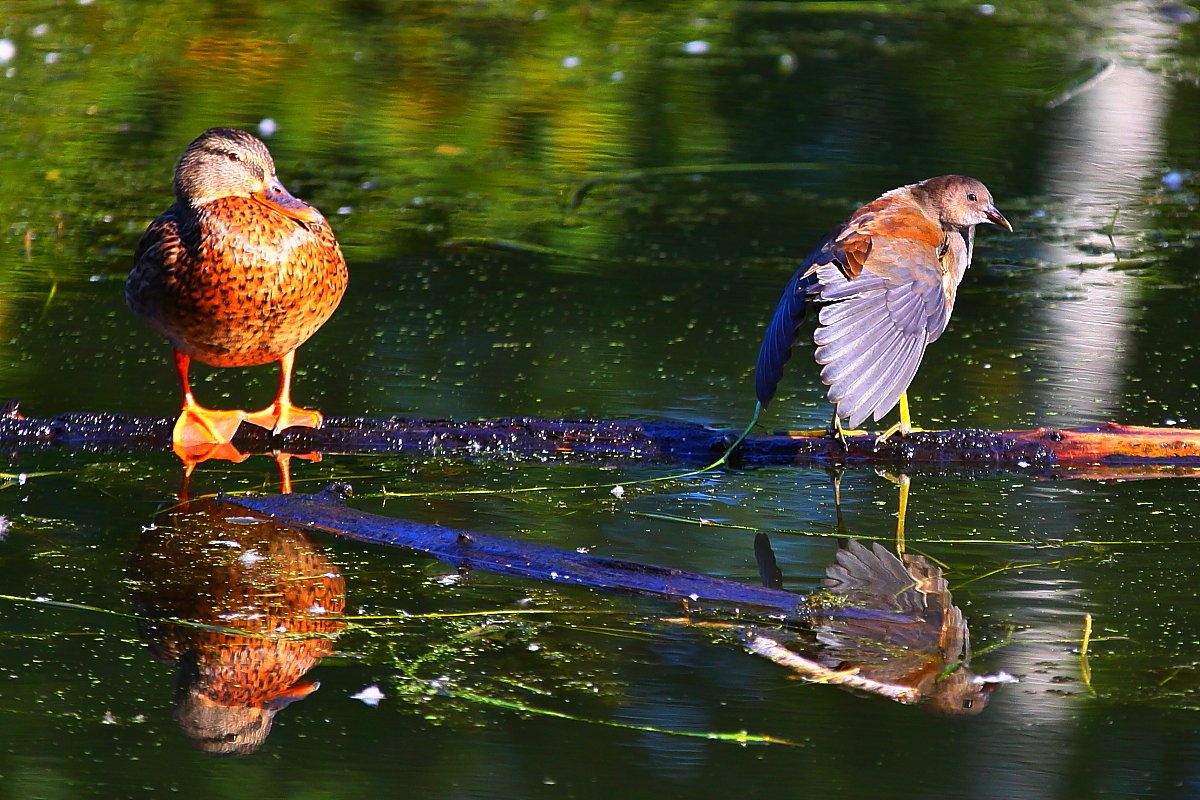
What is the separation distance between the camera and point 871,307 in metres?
4.33

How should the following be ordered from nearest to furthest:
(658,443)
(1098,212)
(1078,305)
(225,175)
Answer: (658,443) < (225,175) < (1078,305) < (1098,212)

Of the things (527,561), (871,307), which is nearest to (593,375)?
(871,307)

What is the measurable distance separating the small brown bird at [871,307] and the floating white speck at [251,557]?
4.52ft

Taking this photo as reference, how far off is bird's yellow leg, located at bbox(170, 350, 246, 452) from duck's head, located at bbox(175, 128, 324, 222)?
53 cm

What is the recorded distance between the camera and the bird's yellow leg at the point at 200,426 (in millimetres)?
4246

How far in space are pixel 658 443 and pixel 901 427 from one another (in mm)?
691

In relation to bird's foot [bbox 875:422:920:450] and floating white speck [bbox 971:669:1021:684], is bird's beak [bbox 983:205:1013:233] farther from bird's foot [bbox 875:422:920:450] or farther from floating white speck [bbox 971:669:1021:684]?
floating white speck [bbox 971:669:1021:684]

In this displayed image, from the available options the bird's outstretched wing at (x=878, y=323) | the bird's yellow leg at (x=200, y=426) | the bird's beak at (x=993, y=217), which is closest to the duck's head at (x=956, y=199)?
the bird's beak at (x=993, y=217)

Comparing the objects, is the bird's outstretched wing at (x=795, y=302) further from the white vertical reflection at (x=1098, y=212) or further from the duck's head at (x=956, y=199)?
the white vertical reflection at (x=1098, y=212)

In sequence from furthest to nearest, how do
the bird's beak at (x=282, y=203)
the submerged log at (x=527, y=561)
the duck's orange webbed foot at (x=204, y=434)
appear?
1. the bird's beak at (x=282, y=203)
2. the duck's orange webbed foot at (x=204, y=434)
3. the submerged log at (x=527, y=561)

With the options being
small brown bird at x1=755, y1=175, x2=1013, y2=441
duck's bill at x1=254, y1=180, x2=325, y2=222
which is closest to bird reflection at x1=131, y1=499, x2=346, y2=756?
duck's bill at x1=254, y1=180, x2=325, y2=222

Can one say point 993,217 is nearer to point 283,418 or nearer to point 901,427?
point 901,427

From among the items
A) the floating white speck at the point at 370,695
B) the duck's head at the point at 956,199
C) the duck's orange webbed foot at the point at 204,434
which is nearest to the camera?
the floating white speck at the point at 370,695

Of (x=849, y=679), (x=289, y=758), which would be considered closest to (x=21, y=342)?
(x=289, y=758)
